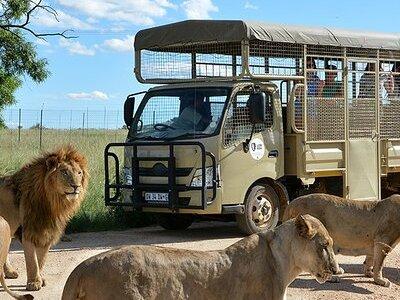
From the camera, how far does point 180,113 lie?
1287 centimetres

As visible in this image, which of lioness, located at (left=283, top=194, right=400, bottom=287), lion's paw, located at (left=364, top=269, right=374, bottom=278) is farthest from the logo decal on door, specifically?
lion's paw, located at (left=364, top=269, right=374, bottom=278)

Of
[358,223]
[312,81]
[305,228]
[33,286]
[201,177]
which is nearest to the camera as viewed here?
[305,228]

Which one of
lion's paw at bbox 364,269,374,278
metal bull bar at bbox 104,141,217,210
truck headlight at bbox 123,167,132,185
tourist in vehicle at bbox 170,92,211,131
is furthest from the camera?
→ truck headlight at bbox 123,167,132,185

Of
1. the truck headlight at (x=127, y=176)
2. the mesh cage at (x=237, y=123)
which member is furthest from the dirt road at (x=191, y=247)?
the mesh cage at (x=237, y=123)

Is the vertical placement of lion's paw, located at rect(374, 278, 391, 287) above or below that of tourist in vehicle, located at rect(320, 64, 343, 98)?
below

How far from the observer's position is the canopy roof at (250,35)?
12.4 meters

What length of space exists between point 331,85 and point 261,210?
2327 mm

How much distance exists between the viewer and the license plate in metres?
12.6

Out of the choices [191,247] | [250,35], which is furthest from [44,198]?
[250,35]

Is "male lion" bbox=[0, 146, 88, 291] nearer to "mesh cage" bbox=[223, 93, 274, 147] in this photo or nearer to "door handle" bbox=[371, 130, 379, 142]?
"mesh cage" bbox=[223, 93, 274, 147]


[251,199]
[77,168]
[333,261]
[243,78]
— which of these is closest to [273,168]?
[251,199]

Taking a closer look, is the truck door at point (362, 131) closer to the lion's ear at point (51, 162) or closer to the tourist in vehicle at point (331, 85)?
the tourist in vehicle at point (331, 85)

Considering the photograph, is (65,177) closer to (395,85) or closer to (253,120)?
(253,120)

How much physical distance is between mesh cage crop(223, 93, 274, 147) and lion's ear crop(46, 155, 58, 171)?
11.2 feet
